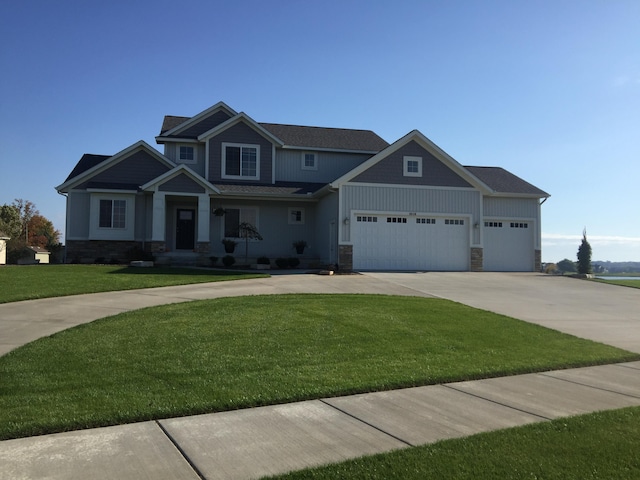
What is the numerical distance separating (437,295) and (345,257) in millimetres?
7363

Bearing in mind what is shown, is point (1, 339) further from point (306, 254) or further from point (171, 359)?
point (306, 254)

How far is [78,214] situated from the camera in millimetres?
24500

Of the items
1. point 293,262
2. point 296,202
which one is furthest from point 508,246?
point 296,202

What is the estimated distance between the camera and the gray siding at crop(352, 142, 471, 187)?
23422 millimetres

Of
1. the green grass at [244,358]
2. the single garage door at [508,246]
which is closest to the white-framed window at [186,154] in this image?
the single garage door at [508,246]

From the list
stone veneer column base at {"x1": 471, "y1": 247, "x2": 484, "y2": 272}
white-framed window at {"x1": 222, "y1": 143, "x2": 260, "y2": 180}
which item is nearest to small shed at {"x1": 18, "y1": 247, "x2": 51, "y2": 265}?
white-framed window at {"x1": 222, "y1": 143, "x2": 260, "y2": 180}

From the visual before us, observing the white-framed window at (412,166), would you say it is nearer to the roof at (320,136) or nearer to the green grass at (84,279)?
the roof at (320,136)

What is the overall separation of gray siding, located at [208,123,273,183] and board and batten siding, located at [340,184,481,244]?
5649mm

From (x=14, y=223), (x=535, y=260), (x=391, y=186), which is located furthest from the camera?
(x=14, y=223)

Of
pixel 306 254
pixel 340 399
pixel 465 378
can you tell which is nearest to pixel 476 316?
pixel 465 378

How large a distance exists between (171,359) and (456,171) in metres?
19.9

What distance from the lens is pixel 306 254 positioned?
2709cm

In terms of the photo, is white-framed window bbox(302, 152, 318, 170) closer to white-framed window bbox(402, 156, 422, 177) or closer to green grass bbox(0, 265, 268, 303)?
white-framed window bbox(402, 156, 422, 177)

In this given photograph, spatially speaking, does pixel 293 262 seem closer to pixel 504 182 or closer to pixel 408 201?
pixel 408 201
